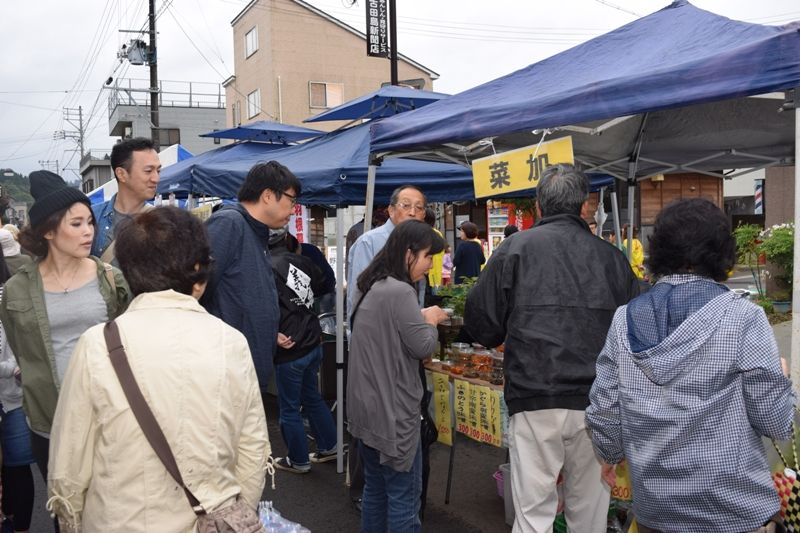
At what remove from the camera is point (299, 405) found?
4707 millimetres

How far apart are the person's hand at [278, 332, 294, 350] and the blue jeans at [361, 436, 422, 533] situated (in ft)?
4.80

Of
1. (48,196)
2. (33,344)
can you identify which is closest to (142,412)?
(33,344)

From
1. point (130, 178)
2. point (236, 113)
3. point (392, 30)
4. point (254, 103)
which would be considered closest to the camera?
point (130, 178)

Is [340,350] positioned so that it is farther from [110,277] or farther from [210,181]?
[210,181]

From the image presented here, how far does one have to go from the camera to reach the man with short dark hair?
3.52 meters

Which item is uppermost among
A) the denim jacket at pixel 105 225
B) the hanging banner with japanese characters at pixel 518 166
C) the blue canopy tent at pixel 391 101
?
the blue canopy tent at pixel 391 101

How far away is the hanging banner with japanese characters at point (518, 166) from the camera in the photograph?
317 centimetres

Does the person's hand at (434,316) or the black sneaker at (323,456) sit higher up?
the person's hand at (434,316)

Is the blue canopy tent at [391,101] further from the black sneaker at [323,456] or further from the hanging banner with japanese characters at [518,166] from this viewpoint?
the black sneaker at [323,456]

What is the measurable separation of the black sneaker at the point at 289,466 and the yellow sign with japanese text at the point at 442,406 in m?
1.36

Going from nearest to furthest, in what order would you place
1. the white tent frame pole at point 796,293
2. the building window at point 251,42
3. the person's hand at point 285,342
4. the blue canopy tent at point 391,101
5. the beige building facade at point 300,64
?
the white tent frame pole at point 796,293 < the person's hand at point 285,342 < the blue canopy tent at point 391,101 < the beige building facade at point 300,64 < the building window at point 251,42

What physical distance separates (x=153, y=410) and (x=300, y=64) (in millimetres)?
27441

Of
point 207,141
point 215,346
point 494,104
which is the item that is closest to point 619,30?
point 494,104

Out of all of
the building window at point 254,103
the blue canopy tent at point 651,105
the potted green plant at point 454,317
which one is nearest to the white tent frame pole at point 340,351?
the potted green plant at point 454,317
